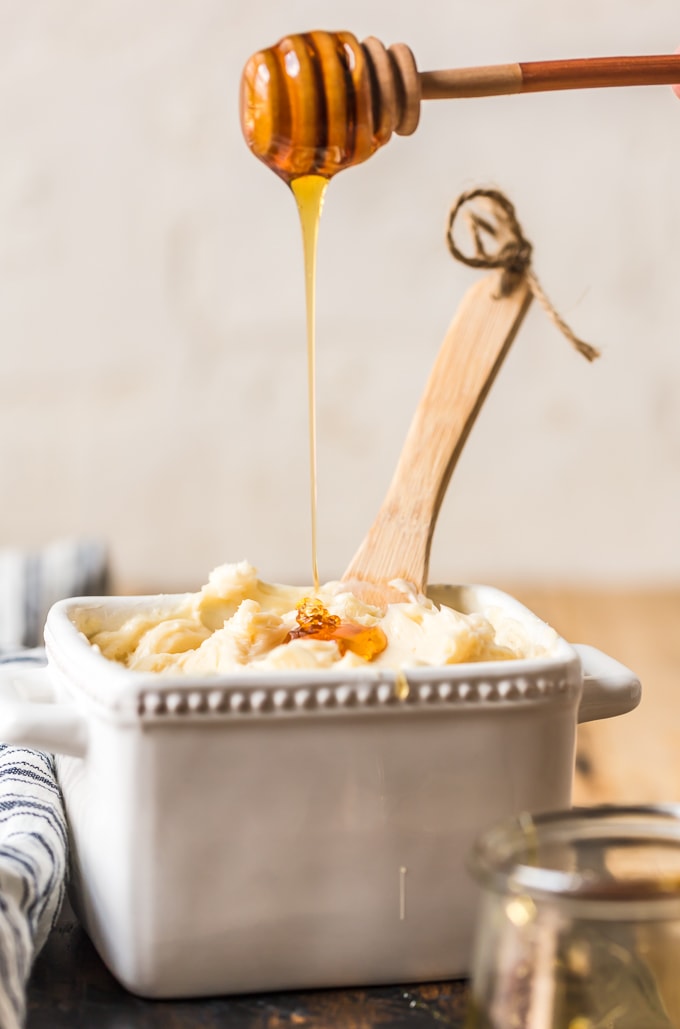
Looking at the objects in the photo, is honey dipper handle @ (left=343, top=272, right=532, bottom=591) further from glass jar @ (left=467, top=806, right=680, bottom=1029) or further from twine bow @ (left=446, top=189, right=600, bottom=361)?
glass jar @ (left=467, top=806, right=680, bottom=1029)

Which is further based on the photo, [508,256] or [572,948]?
[508,256]

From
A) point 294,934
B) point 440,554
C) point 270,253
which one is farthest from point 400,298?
point 294,934

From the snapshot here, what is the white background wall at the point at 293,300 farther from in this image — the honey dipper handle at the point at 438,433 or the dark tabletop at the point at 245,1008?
the dark tabletop at the point at 245,1008

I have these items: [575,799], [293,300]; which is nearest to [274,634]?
[575,799]

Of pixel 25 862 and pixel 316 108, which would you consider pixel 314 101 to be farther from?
pixel 25 862

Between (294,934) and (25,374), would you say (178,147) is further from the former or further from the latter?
(294,934)

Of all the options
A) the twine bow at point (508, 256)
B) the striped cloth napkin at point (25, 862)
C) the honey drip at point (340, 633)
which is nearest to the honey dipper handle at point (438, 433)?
the twine bow at point (508, 256)
